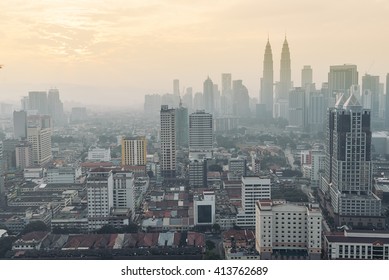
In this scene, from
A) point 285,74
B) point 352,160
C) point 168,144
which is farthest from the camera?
point 168,144

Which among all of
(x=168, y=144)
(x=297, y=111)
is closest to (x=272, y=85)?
(x=168, y=144)

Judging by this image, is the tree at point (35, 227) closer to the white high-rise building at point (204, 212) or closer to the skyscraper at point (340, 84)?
the white high-rise building at point (204, 212)

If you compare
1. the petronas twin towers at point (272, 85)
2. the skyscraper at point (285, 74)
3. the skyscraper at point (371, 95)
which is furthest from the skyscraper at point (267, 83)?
the skyscraper at point (371, 95)

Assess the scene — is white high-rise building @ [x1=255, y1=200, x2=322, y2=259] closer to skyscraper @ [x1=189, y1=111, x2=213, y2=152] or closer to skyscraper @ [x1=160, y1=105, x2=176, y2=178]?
skyscraper @ [x1=160, y1=105, x2=176, y2=178]

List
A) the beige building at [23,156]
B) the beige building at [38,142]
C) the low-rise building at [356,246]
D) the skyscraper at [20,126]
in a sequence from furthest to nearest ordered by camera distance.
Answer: the beige building at [38,142], the beige building at [23,156], the skyscraper at [20,126], the low-rise building at [356,246]

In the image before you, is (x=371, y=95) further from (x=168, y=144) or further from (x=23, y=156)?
(x=23, y=156)

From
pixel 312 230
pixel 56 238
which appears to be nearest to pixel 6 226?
pixel 56 238
